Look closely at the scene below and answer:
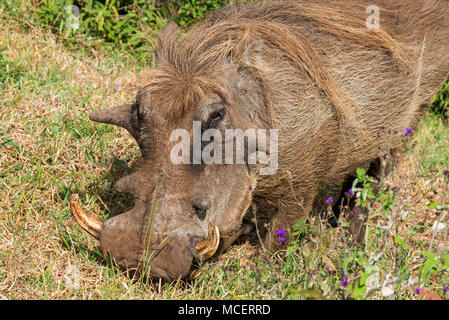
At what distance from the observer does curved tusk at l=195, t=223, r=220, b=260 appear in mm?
2717

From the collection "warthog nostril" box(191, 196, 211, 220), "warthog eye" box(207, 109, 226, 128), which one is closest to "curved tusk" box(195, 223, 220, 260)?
"warthog nostril" box(191, 196, 211, 220)

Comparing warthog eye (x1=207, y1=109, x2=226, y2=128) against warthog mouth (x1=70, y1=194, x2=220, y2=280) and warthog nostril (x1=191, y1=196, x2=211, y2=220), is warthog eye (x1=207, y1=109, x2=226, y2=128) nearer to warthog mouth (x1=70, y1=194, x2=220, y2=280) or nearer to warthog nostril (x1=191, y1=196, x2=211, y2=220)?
warthog nostril (x1=191, y1=196, x2=211, y2=220)

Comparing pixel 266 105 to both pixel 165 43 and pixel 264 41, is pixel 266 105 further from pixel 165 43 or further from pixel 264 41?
pixel 165 43

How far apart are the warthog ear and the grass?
22 centimetres

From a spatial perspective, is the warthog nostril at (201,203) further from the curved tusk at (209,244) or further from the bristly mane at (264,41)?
the bristly mane at (264,41)

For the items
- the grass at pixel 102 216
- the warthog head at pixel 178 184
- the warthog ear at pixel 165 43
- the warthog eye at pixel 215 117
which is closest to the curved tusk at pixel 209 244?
the warthog head at pixel 178 184

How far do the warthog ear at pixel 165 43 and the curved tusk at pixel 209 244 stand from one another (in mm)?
952

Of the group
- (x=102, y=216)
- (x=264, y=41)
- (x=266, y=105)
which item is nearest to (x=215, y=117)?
(x=266, y=105)

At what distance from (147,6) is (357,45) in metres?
2.44

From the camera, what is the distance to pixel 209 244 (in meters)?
2.73

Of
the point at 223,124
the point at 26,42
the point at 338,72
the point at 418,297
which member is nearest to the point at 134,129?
the point at 223,124

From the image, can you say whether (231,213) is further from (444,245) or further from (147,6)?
(147,6)

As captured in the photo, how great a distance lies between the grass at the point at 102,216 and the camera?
9.15 feet

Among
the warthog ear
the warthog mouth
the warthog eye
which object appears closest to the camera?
the warthog mouth
